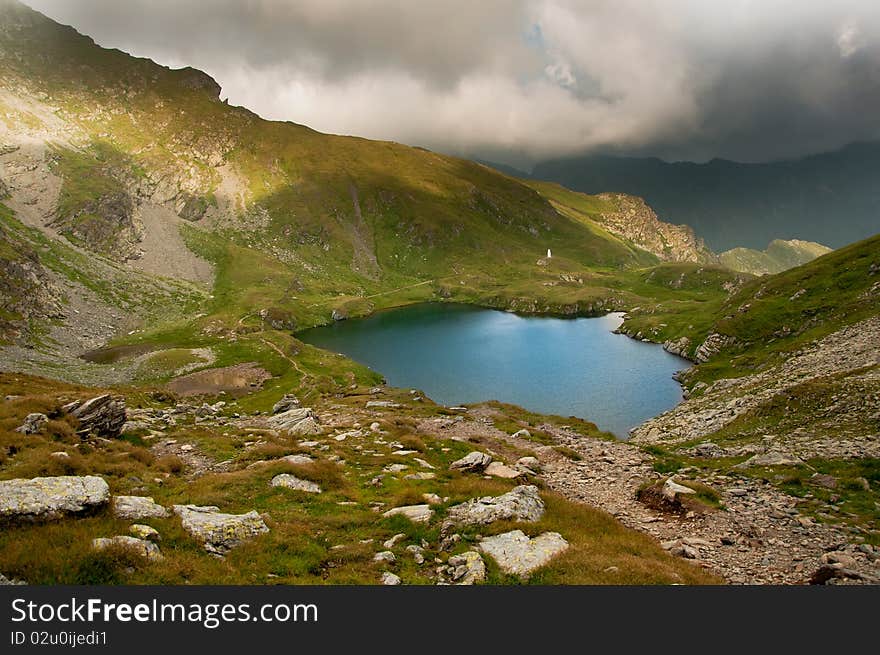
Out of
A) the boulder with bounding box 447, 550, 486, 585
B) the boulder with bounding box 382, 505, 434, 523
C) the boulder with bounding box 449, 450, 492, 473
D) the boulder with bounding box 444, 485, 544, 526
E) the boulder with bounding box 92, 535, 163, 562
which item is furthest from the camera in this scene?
the boulder with bounding box 449, 450, 492, 473

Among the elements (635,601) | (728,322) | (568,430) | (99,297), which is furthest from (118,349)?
(728,322)

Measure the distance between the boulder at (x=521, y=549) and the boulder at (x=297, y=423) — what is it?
2522cm

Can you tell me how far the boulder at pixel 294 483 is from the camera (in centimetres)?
2041

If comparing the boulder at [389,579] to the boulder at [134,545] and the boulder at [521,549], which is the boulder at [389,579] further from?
the boulder at [134,545]

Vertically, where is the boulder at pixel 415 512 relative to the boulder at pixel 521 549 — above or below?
above

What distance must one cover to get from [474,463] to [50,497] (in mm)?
19268

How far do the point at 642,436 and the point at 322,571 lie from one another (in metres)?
54.7

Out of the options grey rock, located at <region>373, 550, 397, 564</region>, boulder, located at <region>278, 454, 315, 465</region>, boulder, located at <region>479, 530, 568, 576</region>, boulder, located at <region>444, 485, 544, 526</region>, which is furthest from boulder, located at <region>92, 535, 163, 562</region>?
boulder, located at <region>278, 454, 315, 465</region>

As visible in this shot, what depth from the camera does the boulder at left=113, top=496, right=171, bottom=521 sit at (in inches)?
542

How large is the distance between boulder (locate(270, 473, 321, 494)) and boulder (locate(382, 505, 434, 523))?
4.72m

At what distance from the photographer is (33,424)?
75.3ft

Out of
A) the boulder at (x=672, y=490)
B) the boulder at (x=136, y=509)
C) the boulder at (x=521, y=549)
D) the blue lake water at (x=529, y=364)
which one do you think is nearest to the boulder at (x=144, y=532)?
the boulder at (x=136, y=509)

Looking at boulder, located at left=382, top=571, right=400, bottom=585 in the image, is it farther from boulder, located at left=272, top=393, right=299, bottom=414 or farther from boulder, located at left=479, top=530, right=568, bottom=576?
boulder, located at left=272, top=393, right=299, bottom=414

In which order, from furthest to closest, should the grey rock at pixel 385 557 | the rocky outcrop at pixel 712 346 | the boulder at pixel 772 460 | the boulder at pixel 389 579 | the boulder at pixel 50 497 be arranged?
the rocky outcrop at pixel 712 346 < the boulder at pixel 772 460 < the grey rock at pixel 385 557 < the boulder at pixel 389 579 < the boulder at pixel 50 497
